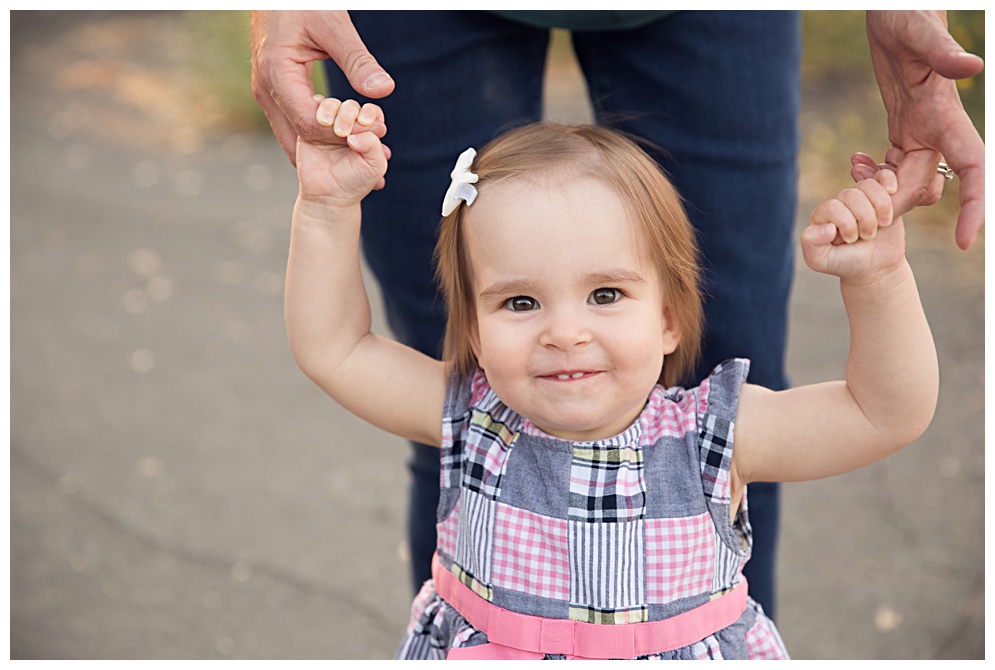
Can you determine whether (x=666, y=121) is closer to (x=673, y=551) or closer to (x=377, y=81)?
(x=377, y=81)

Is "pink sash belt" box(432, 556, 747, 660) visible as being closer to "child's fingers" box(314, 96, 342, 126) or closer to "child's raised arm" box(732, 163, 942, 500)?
"child's raised arm" box(732, 163, 942, 500)

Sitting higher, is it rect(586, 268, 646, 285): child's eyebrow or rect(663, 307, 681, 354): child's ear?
rect(586, 268, 646, 285): child's eyebrow

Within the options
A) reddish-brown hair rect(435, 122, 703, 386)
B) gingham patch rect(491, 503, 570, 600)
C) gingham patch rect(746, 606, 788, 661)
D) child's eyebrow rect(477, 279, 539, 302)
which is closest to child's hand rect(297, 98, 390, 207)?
reddish-brown hair rect(435, 122, 703, 386)

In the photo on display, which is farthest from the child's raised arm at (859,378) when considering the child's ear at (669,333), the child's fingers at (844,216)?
the child's ear at (669,333)

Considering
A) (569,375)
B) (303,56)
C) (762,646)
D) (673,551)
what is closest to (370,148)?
(303,56)

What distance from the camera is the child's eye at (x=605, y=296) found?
1294 millimetres

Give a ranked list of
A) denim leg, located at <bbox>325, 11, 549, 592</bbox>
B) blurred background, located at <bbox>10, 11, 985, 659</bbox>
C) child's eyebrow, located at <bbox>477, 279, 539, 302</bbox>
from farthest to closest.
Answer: blurred background, located at <bbox>10, 11, 985, 659</bbox> < denim leg, located at <bbox>325, 11, 549, 592</bbox> < child's eyebrow, located at <bbox>477, 279, 539, 302</bbox>

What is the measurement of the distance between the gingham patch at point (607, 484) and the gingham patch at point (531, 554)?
38 mm

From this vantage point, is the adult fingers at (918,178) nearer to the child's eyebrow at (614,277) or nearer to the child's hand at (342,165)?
the child's eyebrow at (614,277)

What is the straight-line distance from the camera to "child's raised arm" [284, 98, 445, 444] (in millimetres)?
1379

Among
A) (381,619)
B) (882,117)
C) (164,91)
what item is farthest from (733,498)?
(164,91)

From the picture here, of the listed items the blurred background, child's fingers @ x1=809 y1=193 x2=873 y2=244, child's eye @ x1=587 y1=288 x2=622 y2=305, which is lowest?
the blurred background

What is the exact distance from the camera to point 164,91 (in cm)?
553

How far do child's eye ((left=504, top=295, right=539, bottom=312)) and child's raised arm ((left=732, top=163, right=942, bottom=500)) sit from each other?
294mm
